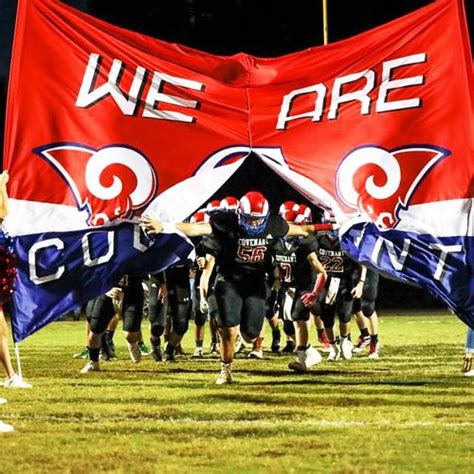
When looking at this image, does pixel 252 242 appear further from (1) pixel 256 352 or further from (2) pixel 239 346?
(2) pixel 239 346

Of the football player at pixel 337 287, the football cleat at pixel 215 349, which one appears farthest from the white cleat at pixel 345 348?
the football cleat at pixel 215 349

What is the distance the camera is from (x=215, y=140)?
12.2m

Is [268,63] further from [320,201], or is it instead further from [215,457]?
[215,457]

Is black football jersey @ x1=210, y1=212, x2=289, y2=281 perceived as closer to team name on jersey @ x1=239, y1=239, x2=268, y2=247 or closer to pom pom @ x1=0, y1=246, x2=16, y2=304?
team name on jersey @ x1=239, y1=239, x2=268, y2=247

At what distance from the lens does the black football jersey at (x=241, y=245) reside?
12820mm

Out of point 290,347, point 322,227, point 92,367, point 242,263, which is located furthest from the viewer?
point 290,347

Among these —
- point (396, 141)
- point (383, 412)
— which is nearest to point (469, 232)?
point (396, 141)

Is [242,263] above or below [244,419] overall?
above

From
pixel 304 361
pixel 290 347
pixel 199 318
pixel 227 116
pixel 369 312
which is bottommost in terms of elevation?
pixel 290 347

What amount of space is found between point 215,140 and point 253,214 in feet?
3.02

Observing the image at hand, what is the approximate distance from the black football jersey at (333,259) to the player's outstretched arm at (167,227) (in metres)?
4.42

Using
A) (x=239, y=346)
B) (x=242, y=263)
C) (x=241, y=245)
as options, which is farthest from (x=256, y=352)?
(x=241, y=245)

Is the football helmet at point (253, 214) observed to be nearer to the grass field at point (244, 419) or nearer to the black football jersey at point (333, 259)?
the grass field at point (244, 419)

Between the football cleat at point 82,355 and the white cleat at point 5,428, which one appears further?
the football cleat at point 82,355
